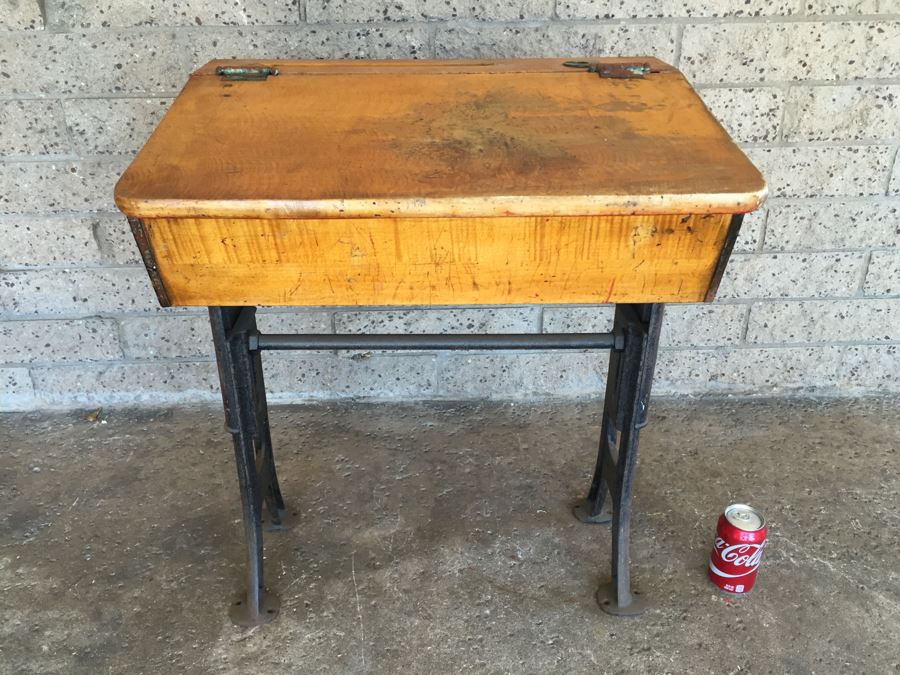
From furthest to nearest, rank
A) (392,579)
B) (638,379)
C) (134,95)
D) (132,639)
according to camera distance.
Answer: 1. (134,95)
2. (392,579)
3. (132,639)
4. (638,379)

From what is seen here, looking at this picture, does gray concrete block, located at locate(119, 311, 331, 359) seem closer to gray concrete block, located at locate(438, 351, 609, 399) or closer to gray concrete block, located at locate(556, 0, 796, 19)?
gray concrete block, located at locate(438, 351, 609, 399)

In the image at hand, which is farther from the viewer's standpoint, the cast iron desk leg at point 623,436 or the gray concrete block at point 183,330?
the gray concrete block at point 183,330

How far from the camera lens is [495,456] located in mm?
2461

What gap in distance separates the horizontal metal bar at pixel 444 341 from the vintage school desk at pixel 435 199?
150 mm

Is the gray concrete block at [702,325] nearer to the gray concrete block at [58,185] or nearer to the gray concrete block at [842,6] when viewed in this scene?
the gray concrete block at [842,6]

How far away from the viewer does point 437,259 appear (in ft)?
4.40

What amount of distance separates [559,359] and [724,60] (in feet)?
3.39

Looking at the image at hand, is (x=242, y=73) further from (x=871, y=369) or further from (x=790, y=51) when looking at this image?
(x=871, y=369)

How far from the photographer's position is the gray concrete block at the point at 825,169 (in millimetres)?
2322

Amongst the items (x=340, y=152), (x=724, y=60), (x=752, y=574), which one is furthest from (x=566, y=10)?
(x=752, y=574)

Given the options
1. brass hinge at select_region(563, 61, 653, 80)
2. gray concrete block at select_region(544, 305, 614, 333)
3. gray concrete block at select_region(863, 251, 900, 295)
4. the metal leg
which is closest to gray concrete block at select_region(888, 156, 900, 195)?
gray concrete block at select_region(863, 251, 900, 295)

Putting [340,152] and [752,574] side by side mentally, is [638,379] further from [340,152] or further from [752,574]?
[340,152]

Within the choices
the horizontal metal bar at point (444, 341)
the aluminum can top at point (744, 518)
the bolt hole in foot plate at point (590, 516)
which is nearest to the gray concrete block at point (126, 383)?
the horizontal metal bar at point (444, 341)

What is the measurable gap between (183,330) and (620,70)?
1.57 metres
